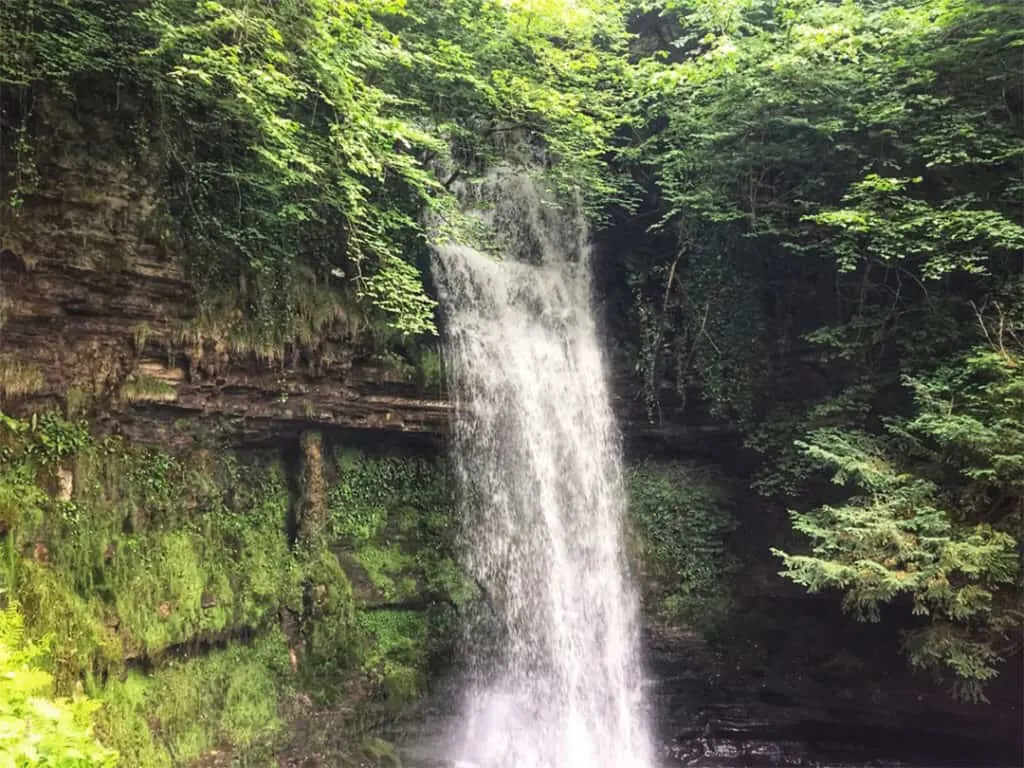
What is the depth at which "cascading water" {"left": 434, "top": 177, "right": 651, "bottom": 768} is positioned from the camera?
29.5 feet

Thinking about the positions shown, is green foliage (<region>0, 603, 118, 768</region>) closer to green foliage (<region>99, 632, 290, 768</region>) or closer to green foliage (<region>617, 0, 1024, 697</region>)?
green foliage (<region>99, 632, 290, 768</region>)

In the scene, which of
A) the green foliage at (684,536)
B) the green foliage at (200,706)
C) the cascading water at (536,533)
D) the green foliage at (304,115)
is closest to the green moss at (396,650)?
the cascading water at (536,533)

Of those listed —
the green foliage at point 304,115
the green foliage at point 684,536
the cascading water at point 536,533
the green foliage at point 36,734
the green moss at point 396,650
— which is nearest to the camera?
the green foliage at point 36,734

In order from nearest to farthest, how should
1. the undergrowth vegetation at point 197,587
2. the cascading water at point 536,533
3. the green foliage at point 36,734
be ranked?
1. the green foliage at point 36,734
2. the undergrowth vegetation at point 197,587
3. the cascading water at point 536,533

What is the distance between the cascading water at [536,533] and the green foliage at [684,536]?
507 mm

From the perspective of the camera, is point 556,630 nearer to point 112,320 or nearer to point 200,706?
point 200,706

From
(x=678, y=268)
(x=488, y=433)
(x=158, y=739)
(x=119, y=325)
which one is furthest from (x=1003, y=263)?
(x=158, y=739)

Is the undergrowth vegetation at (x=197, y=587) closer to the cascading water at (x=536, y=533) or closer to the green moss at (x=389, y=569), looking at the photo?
the green moss at (x=389, y=569)

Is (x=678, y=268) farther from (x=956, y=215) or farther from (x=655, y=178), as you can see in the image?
(x=956, y=215)

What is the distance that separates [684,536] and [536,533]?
2.70 m

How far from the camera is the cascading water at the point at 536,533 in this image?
8977 mm

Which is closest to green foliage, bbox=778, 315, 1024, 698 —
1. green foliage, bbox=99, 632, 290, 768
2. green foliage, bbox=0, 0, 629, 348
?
green foliage, bbox=0, 0, 629, 348

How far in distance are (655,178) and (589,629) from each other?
8084mm

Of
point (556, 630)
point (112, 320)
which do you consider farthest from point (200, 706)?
point (556, 630)
